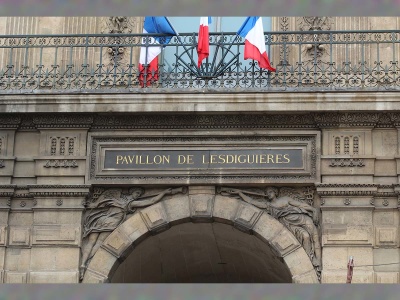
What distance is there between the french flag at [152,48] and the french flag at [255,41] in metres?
0.91

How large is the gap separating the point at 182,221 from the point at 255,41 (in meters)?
2.30

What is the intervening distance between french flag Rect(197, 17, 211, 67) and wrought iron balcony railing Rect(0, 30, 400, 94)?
0.54 feet

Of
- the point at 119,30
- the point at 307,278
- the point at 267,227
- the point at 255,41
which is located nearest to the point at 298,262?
the point at 307,278

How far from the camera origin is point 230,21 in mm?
15500

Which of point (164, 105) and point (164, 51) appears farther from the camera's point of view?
point (164, 51)

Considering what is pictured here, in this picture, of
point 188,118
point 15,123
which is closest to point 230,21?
point 188,118

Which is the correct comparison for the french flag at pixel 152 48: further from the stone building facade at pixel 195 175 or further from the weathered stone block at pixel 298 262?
the weathered stone block at pixel 298 262

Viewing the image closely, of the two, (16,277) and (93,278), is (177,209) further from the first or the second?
(16,277)

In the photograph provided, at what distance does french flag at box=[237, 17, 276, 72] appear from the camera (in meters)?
13.9

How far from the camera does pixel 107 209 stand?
13883 millimetres

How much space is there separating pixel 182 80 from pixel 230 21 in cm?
180

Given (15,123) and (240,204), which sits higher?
(15,123)

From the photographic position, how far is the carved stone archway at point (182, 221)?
13594mm

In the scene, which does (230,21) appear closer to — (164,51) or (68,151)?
(164,51)
